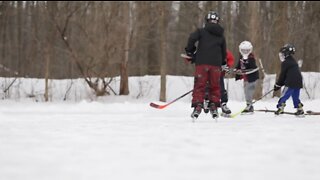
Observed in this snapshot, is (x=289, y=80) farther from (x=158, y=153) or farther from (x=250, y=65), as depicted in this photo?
(x=158, y=153)

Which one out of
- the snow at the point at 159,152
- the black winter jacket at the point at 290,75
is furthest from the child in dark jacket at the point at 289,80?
the snow at the point at 159,152

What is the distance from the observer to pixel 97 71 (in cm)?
1375

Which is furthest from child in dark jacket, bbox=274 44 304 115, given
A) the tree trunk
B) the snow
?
the tree trunk

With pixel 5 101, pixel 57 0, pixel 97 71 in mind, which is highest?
pixel 57 0

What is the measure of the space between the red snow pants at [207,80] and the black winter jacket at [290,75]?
2.15 metres

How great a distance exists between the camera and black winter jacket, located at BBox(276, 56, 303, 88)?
8734 mm

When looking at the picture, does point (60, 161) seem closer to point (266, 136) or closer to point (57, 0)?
point (266, 136)

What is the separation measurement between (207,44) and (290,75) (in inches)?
97.0

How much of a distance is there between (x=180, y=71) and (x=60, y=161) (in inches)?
1090

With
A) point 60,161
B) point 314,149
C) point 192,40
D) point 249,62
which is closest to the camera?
point 60,161

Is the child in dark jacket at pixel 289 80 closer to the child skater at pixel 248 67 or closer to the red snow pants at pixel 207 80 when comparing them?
the child skater at pixel 248 67

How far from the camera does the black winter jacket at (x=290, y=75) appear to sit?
8734mm

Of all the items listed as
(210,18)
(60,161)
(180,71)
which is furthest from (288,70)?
(180,71)

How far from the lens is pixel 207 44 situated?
740 centimetres
